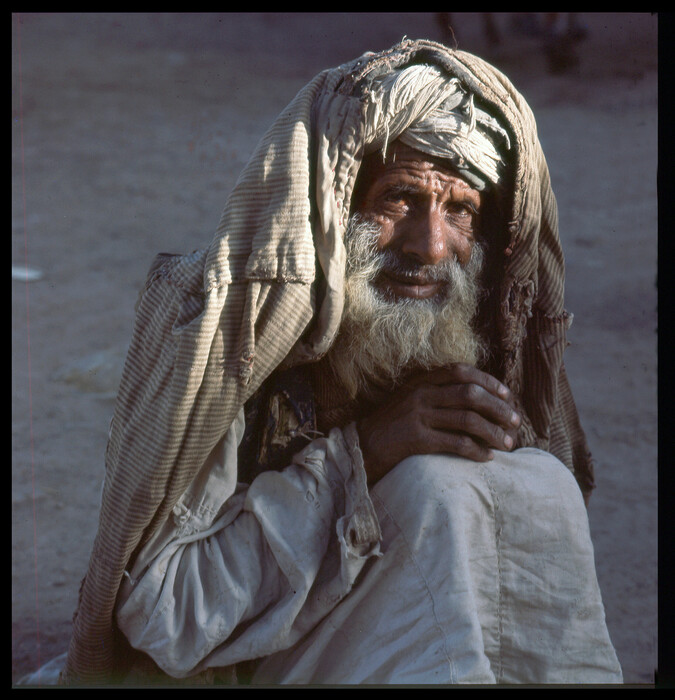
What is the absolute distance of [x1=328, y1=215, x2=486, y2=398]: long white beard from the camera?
240 cm

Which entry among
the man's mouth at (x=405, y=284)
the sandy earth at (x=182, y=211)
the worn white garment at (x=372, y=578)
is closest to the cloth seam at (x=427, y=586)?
the worn white garment at (x=372, y=578)

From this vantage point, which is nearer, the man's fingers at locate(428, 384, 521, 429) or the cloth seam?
the cloth seam

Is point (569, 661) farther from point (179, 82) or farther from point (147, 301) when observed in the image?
point (179, 82)

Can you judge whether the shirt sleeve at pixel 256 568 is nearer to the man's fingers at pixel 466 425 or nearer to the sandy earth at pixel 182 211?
the man's fingers at pixel 466 425

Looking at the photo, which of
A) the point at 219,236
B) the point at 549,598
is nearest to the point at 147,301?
the point at 219,236

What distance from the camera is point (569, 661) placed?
223cm

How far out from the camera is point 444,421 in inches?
92.0

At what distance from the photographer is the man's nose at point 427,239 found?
238cm

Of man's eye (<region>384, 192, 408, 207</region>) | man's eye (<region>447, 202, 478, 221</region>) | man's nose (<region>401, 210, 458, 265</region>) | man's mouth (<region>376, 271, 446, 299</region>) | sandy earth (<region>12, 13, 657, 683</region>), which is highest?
man's eye (<region>384, 192, 408, 207</region>)

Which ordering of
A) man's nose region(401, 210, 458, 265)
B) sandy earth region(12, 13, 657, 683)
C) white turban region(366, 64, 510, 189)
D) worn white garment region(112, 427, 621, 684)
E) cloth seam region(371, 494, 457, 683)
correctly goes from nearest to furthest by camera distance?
cloth seam region(371, 494, 457, 683)
worn white garment region(112, 427, 621, 684)
white turban region(366, 64, 510, 189)
man's nose region(401, 210, 458, 265)
sandy earth region(12, 13, 657, 683)

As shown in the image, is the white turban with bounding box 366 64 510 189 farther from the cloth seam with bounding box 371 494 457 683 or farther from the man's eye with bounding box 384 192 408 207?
the cloth seam with bounding box 371 494 457 683

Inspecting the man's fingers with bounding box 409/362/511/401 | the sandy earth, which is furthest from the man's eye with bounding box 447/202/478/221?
the sandy earth

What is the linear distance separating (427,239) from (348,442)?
54 cm

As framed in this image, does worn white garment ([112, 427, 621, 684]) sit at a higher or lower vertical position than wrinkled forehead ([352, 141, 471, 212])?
lower
